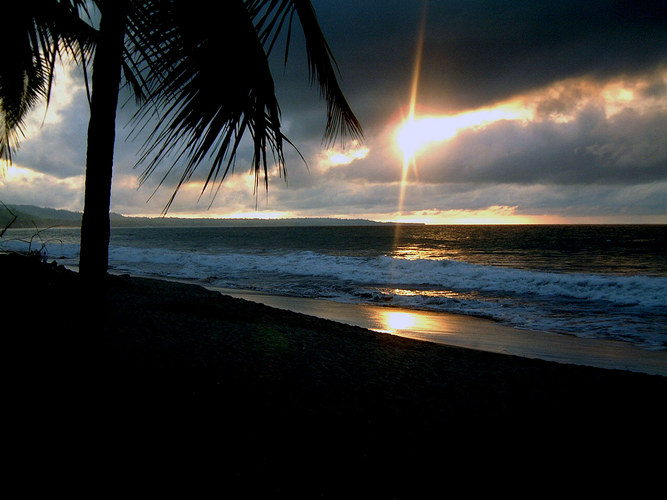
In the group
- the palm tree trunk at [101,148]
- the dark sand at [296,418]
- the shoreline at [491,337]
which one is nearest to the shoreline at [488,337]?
the shoreline at [491,337]

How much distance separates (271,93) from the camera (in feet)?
5.73

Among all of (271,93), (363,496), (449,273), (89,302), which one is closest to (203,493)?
(363,496)

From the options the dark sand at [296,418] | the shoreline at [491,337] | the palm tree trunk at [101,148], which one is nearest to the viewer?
the dark sand at [296,418]

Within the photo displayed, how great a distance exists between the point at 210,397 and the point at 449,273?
16.6m

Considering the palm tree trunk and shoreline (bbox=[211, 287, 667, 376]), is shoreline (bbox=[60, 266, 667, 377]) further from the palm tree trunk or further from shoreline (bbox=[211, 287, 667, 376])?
the palm tree trunk

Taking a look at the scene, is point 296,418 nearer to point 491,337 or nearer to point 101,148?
point 101,148

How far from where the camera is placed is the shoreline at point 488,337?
597 centimetres

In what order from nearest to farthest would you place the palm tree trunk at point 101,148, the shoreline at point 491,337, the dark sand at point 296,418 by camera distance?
the dark sand at point 296,418, the palm tree trunk at point 101,148, the shoreline at point 491,337

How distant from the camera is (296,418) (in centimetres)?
260

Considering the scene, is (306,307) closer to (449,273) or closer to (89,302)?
(89,302)

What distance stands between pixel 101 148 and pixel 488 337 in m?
6.72

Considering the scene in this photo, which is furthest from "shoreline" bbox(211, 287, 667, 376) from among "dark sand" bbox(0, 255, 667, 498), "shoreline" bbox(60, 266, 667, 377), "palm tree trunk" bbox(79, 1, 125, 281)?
"palm tree trunk" bbox(79, 1, 125, 281)

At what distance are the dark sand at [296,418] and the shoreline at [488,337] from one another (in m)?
1.76

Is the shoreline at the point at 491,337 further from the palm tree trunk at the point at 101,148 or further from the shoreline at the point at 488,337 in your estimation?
the palm tree trunk at the point at 101,148
